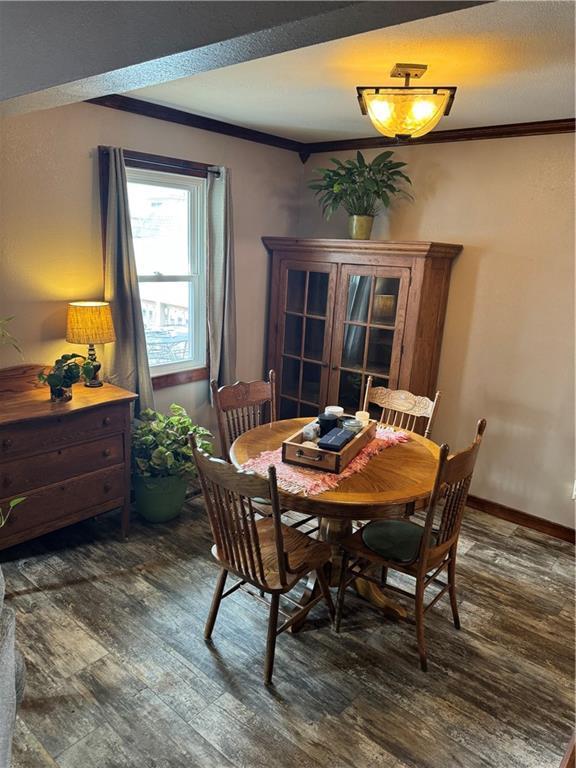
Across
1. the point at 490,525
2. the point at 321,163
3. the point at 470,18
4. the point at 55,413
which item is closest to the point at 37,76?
the point at 470,18

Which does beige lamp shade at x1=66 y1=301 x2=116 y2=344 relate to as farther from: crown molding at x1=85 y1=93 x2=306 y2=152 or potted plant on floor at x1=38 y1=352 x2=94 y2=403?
crown molding at x1=85 y1=93 x2=306 y2=152

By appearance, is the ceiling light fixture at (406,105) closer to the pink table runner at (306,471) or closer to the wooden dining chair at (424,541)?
the wooden dining chair at (424,541)

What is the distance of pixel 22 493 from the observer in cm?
265

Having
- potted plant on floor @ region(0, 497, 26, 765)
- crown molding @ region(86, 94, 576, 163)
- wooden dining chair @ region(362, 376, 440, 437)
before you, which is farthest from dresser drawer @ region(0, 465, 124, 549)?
crown molding @ region(86, 94, 576, 163)

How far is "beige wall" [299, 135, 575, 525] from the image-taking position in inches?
129

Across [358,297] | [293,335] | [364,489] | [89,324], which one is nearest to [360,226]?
[358,297]

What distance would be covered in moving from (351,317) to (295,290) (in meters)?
0.54

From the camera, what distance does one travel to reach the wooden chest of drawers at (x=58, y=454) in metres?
2.60

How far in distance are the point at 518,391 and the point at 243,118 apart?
Result: 2.51 meters

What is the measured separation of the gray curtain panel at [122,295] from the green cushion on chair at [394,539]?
1722 millimetres

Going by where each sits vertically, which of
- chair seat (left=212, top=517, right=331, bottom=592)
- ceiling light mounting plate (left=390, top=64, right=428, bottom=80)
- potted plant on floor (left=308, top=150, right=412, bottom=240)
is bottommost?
chair seat (left=212, top=517, right=331, bottom=592)

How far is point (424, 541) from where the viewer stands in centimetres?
217

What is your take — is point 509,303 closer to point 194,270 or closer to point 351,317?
point 351,317

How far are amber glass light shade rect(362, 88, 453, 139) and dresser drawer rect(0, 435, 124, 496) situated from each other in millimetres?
2065
